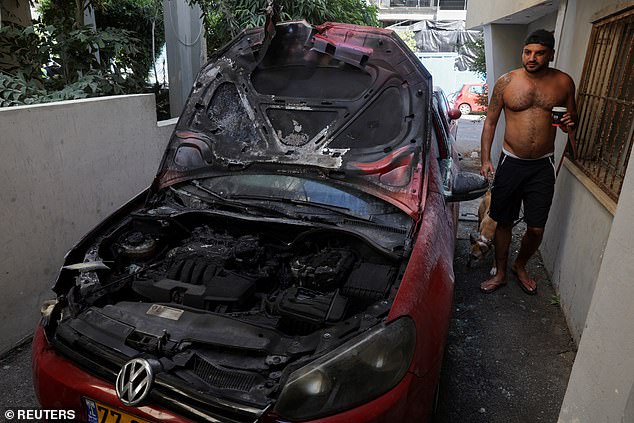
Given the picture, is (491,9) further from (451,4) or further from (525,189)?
(451,4)

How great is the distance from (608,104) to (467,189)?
173 cm

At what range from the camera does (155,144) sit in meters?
4.23

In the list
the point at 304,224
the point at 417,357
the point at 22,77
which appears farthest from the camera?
the point at 22,77

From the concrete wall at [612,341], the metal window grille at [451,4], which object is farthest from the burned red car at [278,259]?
the metal window grille at [451,4]

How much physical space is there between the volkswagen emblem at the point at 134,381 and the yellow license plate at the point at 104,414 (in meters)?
0.07

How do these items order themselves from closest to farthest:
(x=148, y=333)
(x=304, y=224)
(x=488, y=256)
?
(x=148, y=333), (x=304, y=224), (x=488, y=256)

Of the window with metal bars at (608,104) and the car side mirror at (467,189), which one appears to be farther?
the window with metal bars at (608,104)

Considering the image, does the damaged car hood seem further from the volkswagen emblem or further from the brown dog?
the brown dog

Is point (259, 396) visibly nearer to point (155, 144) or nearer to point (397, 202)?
point (397, 202)

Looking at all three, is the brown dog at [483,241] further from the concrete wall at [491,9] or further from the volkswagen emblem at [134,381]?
the volkswagen emblem at [134,381]

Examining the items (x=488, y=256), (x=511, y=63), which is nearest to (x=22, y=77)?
(x=488, y=256)

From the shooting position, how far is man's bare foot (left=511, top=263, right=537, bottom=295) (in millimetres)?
3701

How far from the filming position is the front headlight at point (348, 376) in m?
1.48

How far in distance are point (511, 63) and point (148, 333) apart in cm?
765
